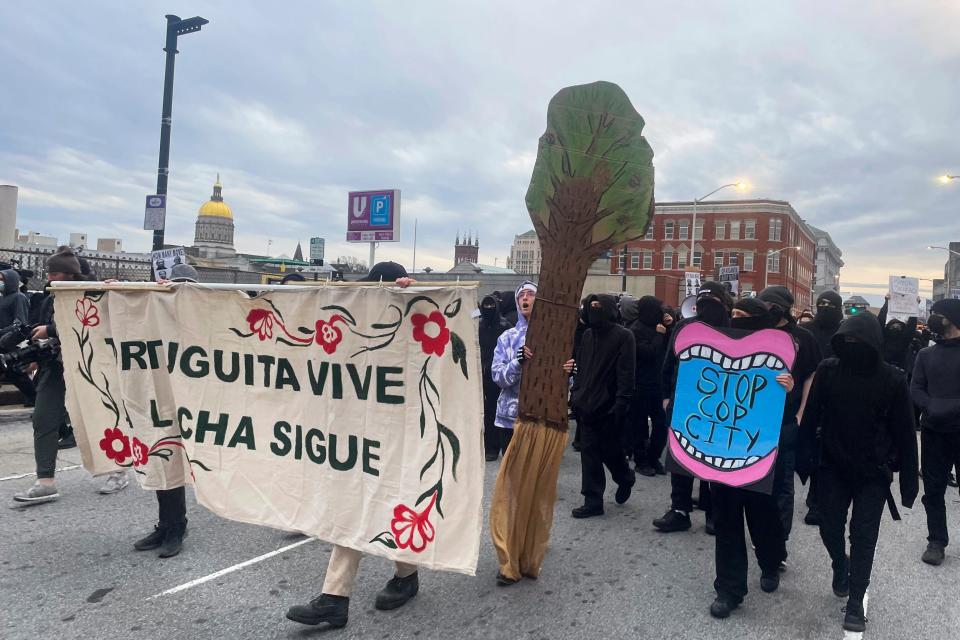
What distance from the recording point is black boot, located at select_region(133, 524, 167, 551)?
441 centimetres

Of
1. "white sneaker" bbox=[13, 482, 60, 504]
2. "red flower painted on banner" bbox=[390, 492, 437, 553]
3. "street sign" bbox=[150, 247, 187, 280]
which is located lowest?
"white sneaker" bbox=[13, 482, 60, 504]

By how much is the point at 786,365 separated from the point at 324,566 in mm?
3131

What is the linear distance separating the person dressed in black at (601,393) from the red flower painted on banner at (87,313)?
3.52 m

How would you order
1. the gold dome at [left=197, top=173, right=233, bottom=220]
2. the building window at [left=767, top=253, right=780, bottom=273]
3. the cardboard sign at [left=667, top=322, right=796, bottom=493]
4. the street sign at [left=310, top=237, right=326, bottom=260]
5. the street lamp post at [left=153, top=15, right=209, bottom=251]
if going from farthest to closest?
the gold dome at [left=197, top=173, right=233, bottom=220] < the building window at [left=767, top=253, right=780, bottom=273] < the street sign at [left=310, top=237, right=326, bottom=260] < the street lamp post at [left=153, top=15, right=209, bottom=251] < the cardboard sign at [left=667, top=322, right=796, bottom=493]

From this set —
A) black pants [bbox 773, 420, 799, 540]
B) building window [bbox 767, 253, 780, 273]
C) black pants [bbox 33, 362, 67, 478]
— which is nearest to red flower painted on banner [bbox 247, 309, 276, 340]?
black pants [bbox 33, 362, 67, 478]

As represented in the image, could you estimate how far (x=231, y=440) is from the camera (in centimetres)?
389

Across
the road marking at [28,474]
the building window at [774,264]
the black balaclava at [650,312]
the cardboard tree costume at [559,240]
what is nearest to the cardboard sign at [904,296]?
the black balaclava at [650,312]

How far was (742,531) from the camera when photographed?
3.80 metres

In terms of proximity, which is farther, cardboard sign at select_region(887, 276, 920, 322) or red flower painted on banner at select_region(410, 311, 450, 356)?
cardboard sign at select_region(887, 276, 920, 322)

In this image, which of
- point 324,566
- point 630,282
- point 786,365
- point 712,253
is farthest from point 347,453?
point 712,253

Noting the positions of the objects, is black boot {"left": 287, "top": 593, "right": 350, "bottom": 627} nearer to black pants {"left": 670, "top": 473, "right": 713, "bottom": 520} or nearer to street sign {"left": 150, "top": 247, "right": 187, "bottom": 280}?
black pants {"left": 670, "top": 473, "right": 713, "bottom": 520}

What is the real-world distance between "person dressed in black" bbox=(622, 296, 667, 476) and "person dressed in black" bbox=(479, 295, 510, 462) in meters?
1.54

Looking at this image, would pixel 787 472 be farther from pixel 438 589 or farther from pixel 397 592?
pixel 397 592

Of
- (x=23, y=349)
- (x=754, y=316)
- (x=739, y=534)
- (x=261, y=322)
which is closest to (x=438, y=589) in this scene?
(x=739, y=534)
